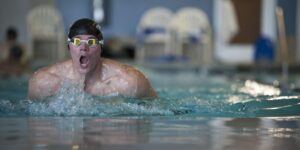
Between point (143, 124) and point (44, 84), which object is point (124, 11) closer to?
point (44, 84)

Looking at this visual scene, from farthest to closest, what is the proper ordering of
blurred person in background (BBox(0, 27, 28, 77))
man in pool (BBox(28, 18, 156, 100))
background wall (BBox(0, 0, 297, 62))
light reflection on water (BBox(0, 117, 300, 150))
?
background wall (BBox(0, 0, 297, 62)) < blurred person in background (BBox(0, 27, 28, 77)) < man in pool (BBox(28, 18, 156, 100)) < light reflection on water (BBox(0, 117, 300, 150))

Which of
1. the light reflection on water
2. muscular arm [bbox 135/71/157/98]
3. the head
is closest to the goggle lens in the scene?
the head

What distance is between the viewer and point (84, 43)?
15.6 ft

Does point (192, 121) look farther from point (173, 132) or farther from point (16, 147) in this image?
point (16, 147)

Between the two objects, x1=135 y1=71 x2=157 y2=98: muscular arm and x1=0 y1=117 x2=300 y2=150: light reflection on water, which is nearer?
x1=0 y1=117 x2=300 y2=150: light reflection on water

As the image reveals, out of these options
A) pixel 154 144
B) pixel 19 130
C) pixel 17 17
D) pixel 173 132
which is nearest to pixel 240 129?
pixel 173 132

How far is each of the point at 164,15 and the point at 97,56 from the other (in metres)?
10.8

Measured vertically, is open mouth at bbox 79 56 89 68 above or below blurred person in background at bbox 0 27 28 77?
below

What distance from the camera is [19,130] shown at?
3.45 meters

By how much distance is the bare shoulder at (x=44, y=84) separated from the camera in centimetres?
498

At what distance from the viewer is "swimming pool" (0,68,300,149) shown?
3.01m

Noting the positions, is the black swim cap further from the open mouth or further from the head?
the open mouth

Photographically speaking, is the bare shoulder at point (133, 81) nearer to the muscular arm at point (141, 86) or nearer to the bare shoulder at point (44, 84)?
the muscular arm at point (141, 86)

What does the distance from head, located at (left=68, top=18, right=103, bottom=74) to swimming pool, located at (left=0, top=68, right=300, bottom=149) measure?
253mm
